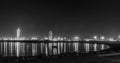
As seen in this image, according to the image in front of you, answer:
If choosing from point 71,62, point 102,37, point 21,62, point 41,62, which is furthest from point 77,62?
point 102,37

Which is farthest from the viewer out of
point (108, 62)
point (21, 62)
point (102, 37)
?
point (102, 37)

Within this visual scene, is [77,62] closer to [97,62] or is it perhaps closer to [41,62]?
[97,62]

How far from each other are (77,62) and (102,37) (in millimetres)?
178435

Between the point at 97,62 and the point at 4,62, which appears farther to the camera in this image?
the point at 4,62

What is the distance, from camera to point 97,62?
1530 centimetres

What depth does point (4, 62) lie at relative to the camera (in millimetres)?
16734

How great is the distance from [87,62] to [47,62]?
10.6ft

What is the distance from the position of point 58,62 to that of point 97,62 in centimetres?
312

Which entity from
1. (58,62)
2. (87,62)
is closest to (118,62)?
(87,62)

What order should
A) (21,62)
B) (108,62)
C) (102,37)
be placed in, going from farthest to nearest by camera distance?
Result: (102,37), (21,62), (108,62)

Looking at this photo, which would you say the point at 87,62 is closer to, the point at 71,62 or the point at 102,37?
the point at 71,62

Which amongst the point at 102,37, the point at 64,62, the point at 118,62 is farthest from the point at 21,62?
the point at 102,37

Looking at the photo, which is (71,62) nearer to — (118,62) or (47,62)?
(47,62)

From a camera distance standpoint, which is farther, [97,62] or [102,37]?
[102,37]
